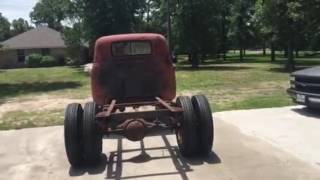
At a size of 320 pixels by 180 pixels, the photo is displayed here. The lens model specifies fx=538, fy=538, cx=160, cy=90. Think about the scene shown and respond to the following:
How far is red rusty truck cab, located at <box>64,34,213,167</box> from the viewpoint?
772 centimetres

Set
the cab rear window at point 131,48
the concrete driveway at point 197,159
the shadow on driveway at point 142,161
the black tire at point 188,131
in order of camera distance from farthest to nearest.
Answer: the cab rear window at point 131,48 < the black tire at point 188,131 < the shadow on driveway at point 142,161 < the concrete driveway at point 197,159

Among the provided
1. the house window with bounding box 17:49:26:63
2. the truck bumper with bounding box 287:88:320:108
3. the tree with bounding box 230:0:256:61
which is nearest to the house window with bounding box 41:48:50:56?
the house window with bounding box 17:49:26:63

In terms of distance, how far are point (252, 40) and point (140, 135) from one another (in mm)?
46216

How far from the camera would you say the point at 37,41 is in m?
60.8

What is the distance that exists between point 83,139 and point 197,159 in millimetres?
1681

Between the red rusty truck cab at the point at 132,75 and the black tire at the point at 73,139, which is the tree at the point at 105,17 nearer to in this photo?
the red rusty truck cab at the point at 132,75

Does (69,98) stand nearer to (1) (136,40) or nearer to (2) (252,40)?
(1) (136,40)

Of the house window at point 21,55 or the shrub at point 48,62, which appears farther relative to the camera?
the house window at point 21,55

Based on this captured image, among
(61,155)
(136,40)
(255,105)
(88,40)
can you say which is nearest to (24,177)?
(61,155)

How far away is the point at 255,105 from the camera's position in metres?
13.7

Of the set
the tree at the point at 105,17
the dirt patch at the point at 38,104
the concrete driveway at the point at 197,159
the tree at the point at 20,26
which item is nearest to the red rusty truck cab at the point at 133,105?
the concrete driveway at the point at 197,159

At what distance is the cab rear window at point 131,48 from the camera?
10.3 m

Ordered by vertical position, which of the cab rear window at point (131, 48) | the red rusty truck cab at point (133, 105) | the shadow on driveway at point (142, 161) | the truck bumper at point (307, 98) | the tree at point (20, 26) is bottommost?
the shadow on driveway at point (142, 161)

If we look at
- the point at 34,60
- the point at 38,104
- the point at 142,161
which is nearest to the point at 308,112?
the point at 142,161
